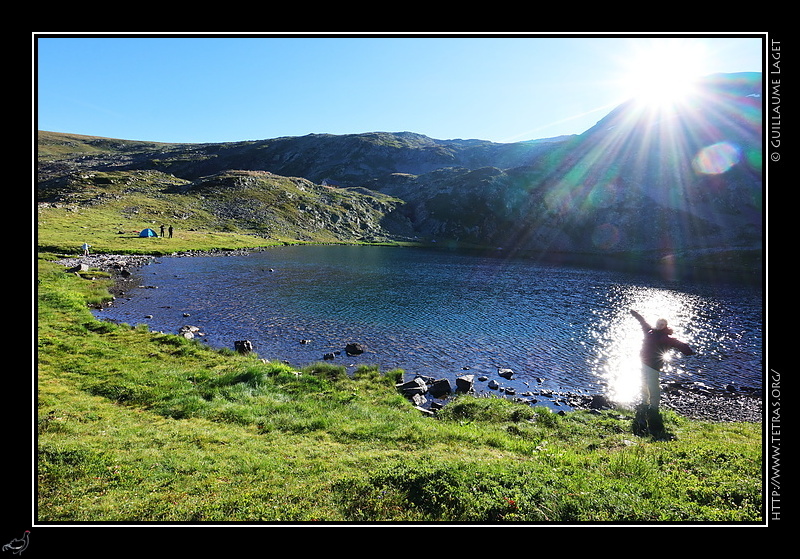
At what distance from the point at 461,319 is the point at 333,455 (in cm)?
3219

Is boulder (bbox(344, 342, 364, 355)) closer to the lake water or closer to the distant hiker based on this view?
the lake water

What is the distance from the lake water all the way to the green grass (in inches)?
310

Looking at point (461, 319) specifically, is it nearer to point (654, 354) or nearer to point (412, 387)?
point (412, 387)

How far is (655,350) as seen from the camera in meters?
17.3

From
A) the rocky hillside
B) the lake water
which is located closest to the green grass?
the lake water

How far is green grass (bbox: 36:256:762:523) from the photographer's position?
844 cm

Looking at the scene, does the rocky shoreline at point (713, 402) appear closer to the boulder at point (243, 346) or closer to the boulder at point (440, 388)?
the boulder at point (440, 388)

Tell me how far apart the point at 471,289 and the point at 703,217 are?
5752 inches

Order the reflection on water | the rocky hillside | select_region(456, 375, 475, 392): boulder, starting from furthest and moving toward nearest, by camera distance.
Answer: the rocky hillside → the reflection on water → select_region(456, 375, 475, 392): boulder

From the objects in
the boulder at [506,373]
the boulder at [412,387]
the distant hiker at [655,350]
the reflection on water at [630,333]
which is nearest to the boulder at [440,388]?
the boulder at [412,387]

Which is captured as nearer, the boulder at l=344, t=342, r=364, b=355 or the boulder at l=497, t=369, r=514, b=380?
the boulder at l=497, t=369, r=514, b=380

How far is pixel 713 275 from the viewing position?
93812 mm
